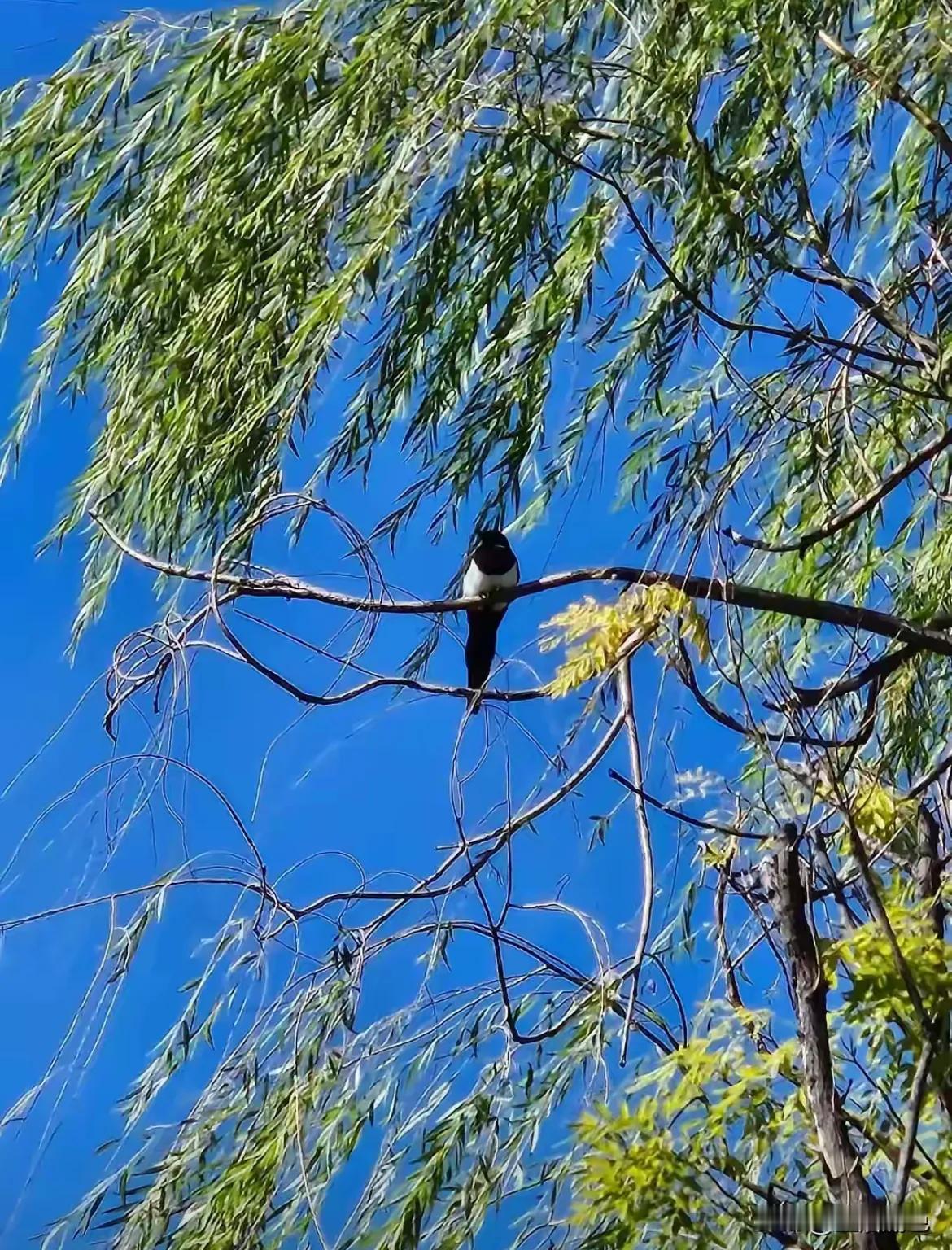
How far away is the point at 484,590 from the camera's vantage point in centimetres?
243

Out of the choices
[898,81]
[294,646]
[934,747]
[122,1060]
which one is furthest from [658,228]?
[122,1060]

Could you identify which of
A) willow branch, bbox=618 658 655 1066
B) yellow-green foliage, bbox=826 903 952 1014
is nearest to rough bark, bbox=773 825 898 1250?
yellow-green foliage, bbox=826 903 952 1014

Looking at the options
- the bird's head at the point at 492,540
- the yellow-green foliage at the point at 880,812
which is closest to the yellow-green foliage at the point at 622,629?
the yellow-green foliage at the point at 880,812

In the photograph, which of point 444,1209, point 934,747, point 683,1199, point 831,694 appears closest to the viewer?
point 683,1199

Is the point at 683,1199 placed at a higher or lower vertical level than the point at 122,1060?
lower

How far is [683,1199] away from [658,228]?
1148 millimetres

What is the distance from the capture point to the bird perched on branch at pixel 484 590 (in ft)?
7.97

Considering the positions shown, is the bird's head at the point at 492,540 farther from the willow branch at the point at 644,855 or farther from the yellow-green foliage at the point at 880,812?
the yellow-green foliage at the point at 880,812

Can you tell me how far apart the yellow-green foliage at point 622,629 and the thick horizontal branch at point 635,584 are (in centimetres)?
2

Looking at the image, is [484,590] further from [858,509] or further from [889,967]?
[889,967]

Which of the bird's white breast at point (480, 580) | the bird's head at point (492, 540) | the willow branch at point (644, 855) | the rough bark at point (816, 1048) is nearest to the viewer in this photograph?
the rough bark at point (816, 1048)

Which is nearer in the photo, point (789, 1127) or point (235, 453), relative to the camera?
point (789, 1127)

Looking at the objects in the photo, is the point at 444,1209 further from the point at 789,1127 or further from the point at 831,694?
the point at 831,694

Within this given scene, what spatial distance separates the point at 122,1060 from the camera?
2709 millimetres
